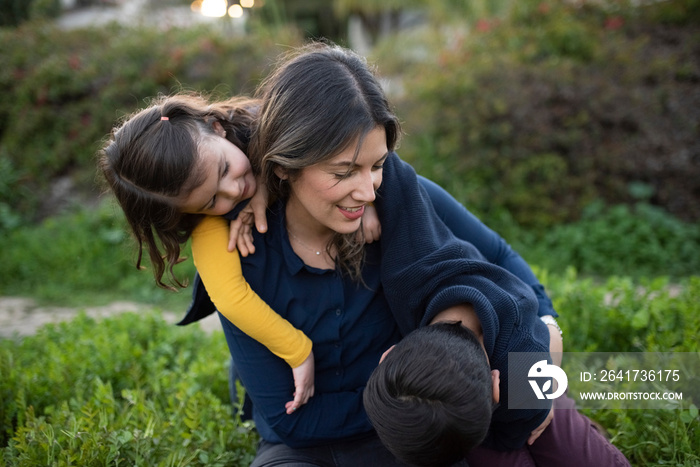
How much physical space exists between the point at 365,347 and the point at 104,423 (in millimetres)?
1050

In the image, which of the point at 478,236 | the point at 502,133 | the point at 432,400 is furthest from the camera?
the point at 502,133

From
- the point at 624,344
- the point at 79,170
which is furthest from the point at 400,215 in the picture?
the point at 79,170

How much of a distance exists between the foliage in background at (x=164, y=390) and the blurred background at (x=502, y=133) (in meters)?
1.25

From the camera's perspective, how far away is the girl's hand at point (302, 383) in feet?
6.59

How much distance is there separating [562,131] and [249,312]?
4.79 m

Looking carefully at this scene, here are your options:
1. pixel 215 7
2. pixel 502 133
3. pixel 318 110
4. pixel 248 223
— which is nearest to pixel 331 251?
pixel 248 223

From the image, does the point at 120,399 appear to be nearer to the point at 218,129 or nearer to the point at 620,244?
the point at 218,129

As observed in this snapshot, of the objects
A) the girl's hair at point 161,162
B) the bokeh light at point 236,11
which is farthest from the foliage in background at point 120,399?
the bokeh light at point 236,11

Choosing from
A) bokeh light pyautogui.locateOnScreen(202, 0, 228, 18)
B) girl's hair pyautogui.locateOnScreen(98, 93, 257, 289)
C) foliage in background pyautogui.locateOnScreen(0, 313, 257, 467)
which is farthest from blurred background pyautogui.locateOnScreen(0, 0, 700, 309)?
girl's hair pyautogui.locateOnScreen(98, 93, 257, 289)

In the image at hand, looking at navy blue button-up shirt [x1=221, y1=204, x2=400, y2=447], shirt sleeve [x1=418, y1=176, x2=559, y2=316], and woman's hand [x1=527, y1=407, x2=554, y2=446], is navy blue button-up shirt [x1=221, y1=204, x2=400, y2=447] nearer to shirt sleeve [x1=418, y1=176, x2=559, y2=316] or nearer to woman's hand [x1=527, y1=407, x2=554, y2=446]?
shirt sleeve [x1=418, y1=176, x2=559, y2=316]

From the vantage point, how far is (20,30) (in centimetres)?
845

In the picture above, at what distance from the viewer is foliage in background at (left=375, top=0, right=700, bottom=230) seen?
5.74 meters

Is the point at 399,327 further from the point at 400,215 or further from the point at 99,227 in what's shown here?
the point at 99,227

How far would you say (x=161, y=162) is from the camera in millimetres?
1961
